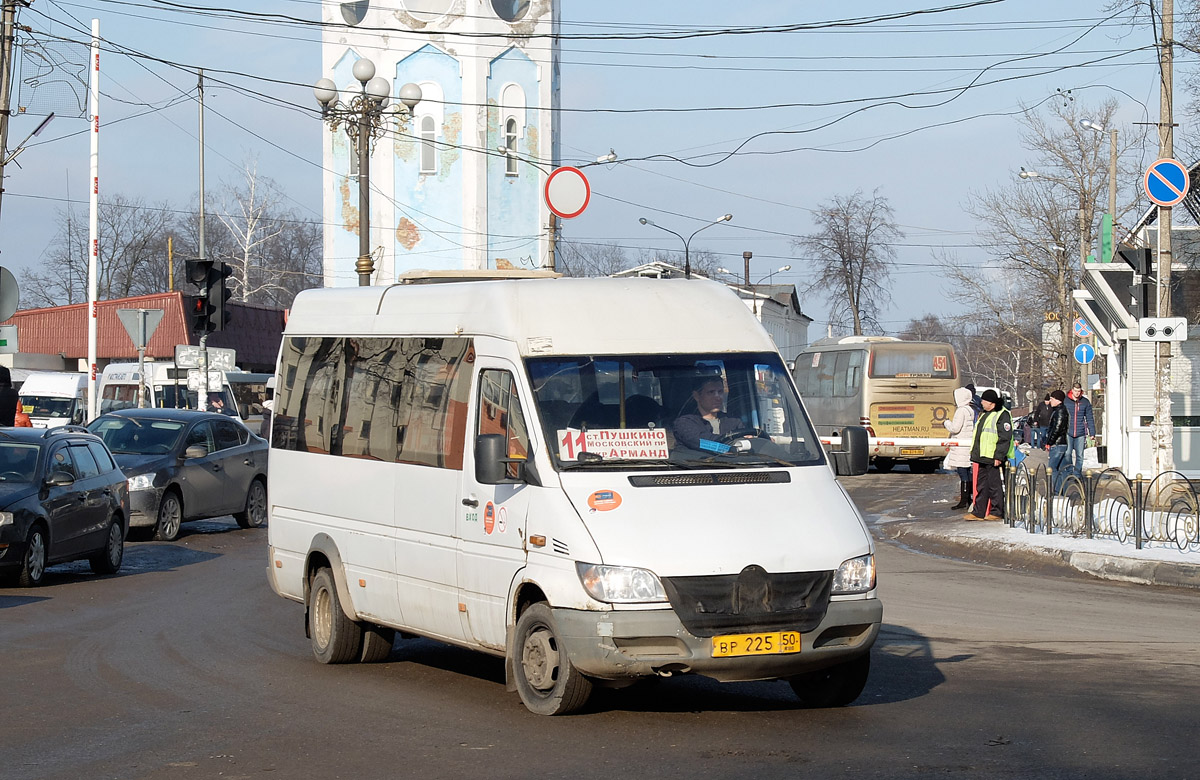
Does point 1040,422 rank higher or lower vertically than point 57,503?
higher

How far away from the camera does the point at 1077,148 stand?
45094mm

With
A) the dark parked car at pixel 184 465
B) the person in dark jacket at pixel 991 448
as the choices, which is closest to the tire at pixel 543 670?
the dark parked car at pixel 184 465

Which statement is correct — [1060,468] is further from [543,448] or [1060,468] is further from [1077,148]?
[1077,148]

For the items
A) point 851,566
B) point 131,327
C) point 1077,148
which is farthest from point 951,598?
point 1077,148

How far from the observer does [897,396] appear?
34500mm

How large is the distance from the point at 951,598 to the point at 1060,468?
12.1 m

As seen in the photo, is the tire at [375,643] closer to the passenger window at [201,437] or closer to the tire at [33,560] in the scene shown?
the tire at [33,560]

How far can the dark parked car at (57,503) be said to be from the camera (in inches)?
570

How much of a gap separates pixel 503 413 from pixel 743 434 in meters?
1.35

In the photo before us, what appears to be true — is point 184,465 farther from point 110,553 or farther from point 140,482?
point 110,553

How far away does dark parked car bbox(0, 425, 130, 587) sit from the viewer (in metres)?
14.5

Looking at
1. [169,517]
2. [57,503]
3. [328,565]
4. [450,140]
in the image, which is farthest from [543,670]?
[450,140]

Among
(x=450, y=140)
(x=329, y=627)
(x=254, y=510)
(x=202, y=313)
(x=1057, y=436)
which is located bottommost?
Result: (x=254, y=510)

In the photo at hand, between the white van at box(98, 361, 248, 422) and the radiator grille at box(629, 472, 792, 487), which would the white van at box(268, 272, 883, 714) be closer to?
the radiator grille at box(629, 472, 792, 487)
